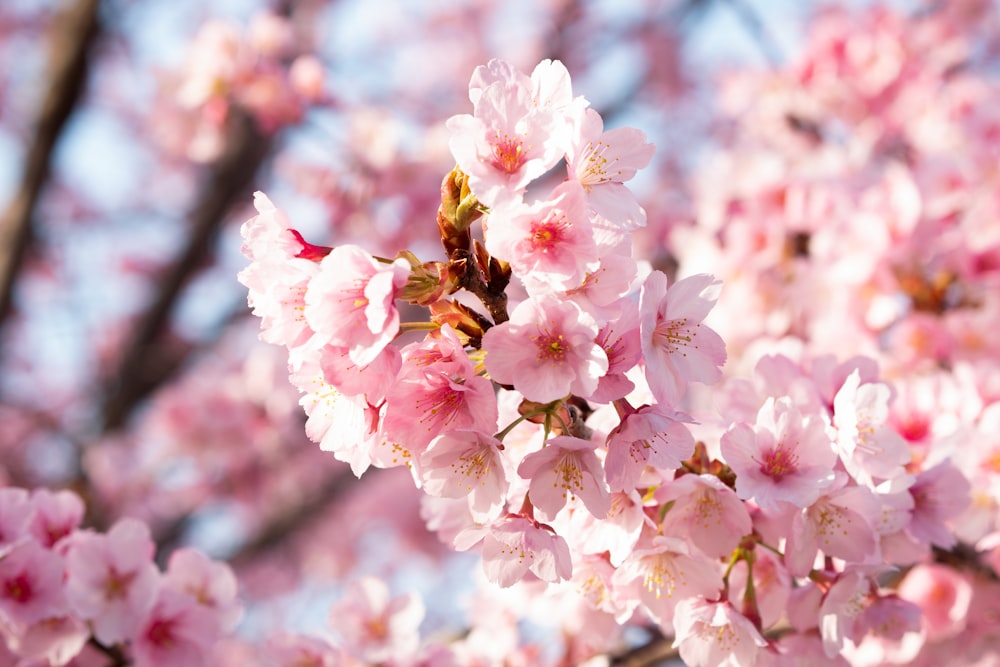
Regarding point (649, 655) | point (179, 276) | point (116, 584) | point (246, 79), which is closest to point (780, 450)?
point (649, 655)

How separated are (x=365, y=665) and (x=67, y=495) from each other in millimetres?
752

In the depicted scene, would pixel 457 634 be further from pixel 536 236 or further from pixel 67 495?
pixel 536 236

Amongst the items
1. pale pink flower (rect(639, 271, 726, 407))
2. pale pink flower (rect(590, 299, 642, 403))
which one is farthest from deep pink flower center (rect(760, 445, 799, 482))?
pale pink flower (rect(590, 299, 642, 403))

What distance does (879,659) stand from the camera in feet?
6.86

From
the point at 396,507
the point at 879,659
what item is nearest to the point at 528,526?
the point at 879,659

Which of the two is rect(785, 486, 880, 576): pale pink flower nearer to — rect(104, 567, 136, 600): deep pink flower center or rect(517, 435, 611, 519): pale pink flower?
rect(517, 435, 611, 519): pale pink flower

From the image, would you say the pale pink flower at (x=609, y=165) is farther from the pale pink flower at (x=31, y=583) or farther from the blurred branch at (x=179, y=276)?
the blurred branch at (x=179, y=276)

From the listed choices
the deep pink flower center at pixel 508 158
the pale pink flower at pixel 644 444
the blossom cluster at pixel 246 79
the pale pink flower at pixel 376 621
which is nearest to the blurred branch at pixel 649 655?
the pale pink flower at pixel 376 621

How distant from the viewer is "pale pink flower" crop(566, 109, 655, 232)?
3.52 ft

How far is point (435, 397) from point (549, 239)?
26cm

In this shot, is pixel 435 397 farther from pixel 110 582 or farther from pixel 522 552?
pixel 110 582

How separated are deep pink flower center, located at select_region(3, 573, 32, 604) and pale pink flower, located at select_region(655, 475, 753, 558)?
48.1 inches

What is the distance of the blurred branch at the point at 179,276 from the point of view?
4340 millimetres

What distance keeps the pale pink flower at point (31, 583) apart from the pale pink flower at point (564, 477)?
1.03 metres
